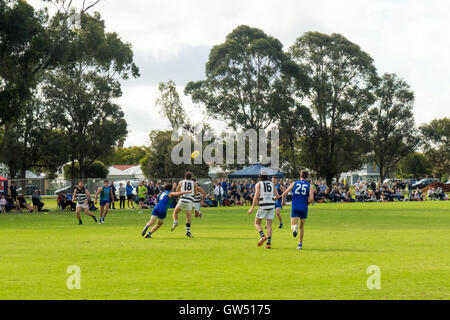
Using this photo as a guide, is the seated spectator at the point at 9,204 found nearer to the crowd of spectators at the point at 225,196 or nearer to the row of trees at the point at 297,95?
the crowd of spectators at the point at 225,196

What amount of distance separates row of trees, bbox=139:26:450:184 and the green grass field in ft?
163

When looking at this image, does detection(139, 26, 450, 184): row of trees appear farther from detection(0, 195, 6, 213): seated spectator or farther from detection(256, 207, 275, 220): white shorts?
detection(256, 207, 275, 220): white shorts

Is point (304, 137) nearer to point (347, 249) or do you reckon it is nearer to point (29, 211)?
point (29, 211)

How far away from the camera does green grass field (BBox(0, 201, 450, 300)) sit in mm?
10500

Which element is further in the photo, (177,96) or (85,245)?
(177,96)

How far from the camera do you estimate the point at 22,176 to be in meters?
69.9

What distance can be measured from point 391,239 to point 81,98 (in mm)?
51550

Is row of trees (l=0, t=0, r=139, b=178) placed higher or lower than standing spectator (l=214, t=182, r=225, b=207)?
higher

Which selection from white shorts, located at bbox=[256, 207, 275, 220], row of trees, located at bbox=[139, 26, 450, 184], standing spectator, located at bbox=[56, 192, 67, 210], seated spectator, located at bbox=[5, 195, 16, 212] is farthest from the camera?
row of trees, located at bbox=[139, 26, 450, 184]

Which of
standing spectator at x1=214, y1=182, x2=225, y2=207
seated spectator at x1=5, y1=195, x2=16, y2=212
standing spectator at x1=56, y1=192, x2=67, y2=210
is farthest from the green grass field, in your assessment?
standing spectator at x1=214, y1=182, x2=225, y2=207

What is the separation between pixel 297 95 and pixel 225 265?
206 feet

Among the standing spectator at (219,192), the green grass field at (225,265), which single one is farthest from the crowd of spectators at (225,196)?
the green grass field at (225,265)

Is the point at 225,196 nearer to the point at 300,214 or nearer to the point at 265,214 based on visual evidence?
the point at 265,214
